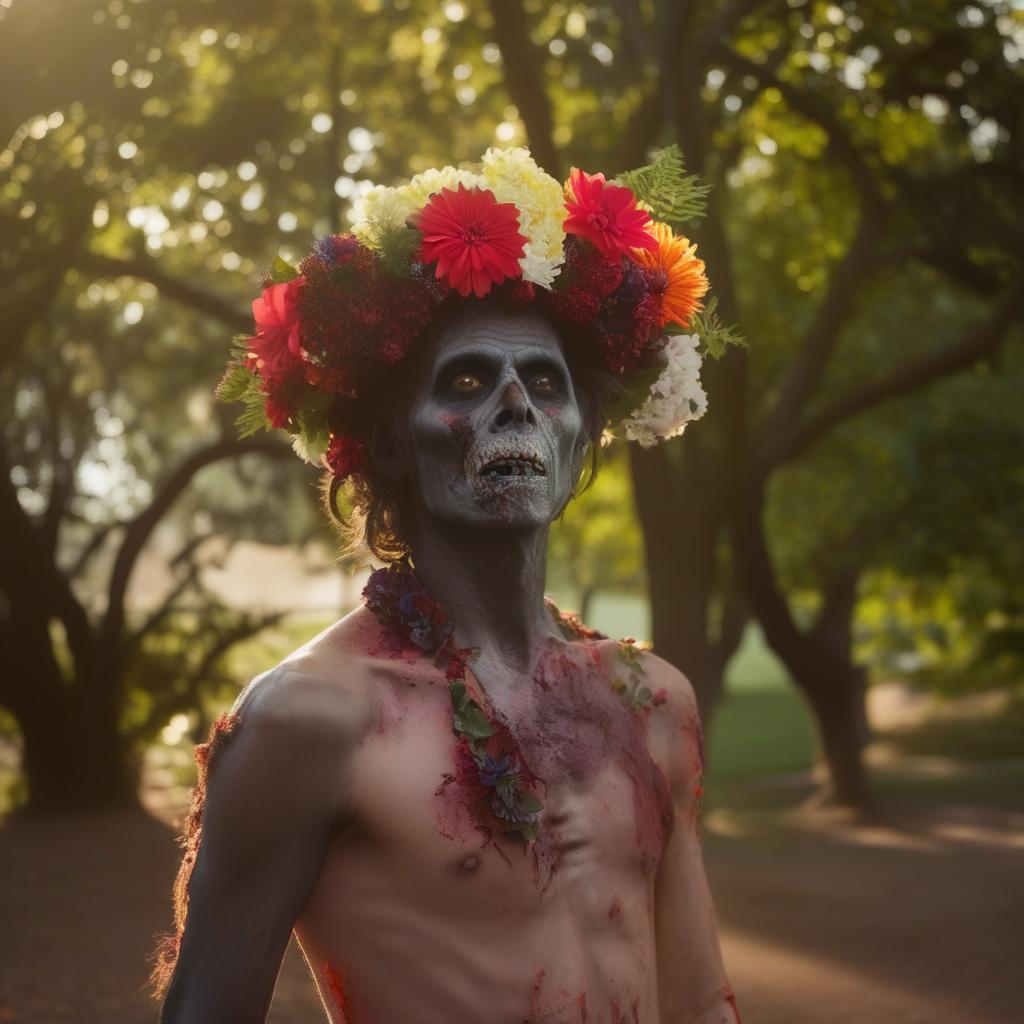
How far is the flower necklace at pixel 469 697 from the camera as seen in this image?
2.21 meters

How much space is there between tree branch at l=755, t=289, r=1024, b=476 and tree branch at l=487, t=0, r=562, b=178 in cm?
364

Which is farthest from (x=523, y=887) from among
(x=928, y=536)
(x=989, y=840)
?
(x=928, y=536)

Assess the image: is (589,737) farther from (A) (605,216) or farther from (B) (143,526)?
(B) (143,526)

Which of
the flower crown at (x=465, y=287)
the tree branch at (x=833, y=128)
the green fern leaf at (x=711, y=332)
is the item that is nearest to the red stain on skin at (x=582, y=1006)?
the flower crown at (x=465, y=287)

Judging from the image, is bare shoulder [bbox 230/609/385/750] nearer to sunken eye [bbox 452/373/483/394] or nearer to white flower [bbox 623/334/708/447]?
sunken eye [bbox 452/373/483/394]

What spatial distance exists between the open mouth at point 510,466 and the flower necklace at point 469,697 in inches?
9.0

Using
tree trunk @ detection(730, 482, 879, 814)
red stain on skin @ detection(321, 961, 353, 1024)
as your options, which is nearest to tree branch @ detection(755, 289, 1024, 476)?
tree trunk @ detection(730, 482, 879, 814)

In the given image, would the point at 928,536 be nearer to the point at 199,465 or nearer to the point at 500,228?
the point at 199,465

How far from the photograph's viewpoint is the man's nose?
236 centimetres

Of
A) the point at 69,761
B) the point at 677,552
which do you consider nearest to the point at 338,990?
the point at 677,552

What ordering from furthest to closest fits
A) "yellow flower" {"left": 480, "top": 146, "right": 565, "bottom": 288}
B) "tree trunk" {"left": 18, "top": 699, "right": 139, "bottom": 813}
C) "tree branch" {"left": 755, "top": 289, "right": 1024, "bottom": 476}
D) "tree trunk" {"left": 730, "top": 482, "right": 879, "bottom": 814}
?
"tree trunk" {"left": 18, "top": 699, "right": 139, "bottom": 813}, "tree trunk" {"left": 730, "top": 482, "right": 879, "bottom": 814}, "tree branch" {"left": 755, "top": 289, "right": 1024, "bottom": 476}, "yellow flower" {"left": 480, "top": 146, "right": 565, "bottom": 288}

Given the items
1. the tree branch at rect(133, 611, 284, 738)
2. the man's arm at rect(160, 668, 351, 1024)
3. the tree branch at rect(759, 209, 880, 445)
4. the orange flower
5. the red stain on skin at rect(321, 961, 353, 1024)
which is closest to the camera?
the man's arm at rect(160, 668, 351, 1024)

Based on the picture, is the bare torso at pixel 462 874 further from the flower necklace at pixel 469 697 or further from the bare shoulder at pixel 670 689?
A: the bare shoulder at pixel 670 689

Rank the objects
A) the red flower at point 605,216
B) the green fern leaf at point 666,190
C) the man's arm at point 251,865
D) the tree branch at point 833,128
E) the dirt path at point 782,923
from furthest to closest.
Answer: the tree branch at point 833,128 < the dirt path at point 782,923 < the green fern leaf at point 666,190 < the red flower at point 605,216 < the man's arm at point 251,865
